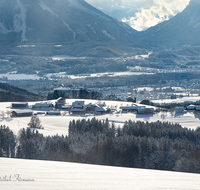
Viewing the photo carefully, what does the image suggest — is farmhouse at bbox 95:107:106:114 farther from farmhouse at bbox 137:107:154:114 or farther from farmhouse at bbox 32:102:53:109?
farmhouse at bbox 32:102:53:109

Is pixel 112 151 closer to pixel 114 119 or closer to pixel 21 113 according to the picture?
pixel 114 119

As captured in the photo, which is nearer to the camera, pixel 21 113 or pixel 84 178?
pixel 84 178

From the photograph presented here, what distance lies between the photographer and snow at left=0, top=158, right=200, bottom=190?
12.4 metres

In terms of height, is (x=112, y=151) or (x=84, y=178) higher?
(x=84, y=178)

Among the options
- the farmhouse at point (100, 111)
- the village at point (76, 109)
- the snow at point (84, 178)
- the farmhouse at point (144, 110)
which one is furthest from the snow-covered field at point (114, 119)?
the snow at point (84, 178)

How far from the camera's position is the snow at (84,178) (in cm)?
1239

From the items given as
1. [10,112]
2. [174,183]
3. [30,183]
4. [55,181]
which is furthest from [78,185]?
[10,112]

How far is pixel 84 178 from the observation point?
13.3 meters

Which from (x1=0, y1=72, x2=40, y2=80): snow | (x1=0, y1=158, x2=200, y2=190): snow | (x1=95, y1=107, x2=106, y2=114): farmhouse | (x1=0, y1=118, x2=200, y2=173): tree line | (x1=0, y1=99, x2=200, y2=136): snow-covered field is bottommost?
(x1=0, y1=118, x2=200, y2=173): tree line

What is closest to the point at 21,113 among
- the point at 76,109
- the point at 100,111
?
the point at 76,109

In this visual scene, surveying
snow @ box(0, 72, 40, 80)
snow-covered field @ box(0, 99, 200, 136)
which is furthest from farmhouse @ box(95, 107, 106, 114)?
snow @ box(0, 72, 40, 80)

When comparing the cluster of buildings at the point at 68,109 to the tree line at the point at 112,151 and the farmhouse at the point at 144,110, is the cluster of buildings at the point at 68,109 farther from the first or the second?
the tree line at the point at 112,151

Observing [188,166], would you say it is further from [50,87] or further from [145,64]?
[145,64]

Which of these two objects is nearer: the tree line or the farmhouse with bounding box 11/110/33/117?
the tree line
